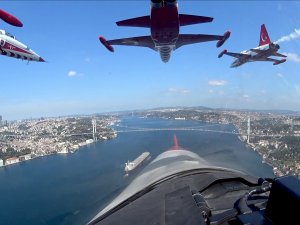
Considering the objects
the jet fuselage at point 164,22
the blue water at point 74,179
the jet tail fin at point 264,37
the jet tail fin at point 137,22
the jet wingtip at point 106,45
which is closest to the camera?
the jet fuselage at point 164,22

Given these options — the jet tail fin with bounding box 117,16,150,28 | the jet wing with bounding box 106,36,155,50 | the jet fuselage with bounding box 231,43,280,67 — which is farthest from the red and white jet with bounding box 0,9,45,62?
the jet fuselage with bounding box 231,43,280,67

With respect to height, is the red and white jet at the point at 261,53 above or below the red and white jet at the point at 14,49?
above

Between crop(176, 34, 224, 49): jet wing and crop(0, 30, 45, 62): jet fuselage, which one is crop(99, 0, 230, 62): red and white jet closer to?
crop(176, 34, 224, 49): jet wing

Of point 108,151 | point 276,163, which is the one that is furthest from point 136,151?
point 276,163

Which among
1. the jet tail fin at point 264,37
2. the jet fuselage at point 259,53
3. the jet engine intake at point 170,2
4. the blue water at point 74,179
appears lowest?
the blue water at point 74,179

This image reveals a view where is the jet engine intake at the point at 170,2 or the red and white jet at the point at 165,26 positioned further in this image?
the red and white jet at the point at 165,26

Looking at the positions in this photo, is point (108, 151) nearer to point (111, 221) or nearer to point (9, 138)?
point (9, 138)

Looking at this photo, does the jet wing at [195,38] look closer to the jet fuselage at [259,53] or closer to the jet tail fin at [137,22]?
the jet tail fin at [137,22]

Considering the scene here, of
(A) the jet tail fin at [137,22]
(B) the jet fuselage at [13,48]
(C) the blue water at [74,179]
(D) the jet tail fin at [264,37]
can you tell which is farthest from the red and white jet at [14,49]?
(D) the jet tail fin at [264,37]
